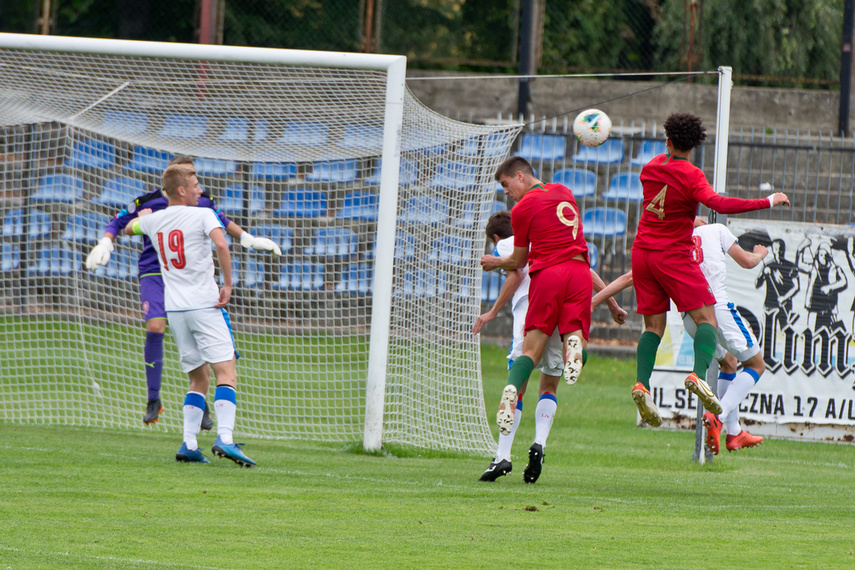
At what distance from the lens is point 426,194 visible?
8.80 meters

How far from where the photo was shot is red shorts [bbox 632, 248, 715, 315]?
660 centimetres

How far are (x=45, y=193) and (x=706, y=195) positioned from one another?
1023 centimetres

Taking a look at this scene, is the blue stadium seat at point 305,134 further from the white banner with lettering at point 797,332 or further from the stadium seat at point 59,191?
the stadium seat at point 59,191

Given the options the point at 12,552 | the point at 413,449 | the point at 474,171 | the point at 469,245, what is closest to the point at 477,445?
the point at 413,449

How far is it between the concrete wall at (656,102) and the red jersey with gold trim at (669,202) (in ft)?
37.3

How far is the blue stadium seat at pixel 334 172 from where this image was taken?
1331 cm

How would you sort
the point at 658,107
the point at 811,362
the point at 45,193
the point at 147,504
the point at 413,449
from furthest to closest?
1. the point at 658,107
2. the point at 45,193
3. the point at 811,362
4. the point at 413,449
5. the point at 147,504

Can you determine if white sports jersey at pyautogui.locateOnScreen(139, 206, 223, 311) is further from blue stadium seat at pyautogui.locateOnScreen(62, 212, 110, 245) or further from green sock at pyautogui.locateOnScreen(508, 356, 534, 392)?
blue stadium seat at pyautogui.locateOnScreen(62, 212, 110, 245)

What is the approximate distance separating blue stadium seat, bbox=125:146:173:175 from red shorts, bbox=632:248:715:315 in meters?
7.36

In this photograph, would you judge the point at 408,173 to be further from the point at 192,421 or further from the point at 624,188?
the point at 624,188

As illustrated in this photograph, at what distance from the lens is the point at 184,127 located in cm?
1088

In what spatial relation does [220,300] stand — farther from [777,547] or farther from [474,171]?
[777,547]

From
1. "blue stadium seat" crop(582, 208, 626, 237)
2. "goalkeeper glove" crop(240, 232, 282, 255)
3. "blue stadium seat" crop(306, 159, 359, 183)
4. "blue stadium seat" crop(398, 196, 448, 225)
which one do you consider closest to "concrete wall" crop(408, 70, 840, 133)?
"blue stadium seat" crop(582, 208, 626, 237)

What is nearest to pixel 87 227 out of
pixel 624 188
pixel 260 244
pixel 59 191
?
pixel 59 191
